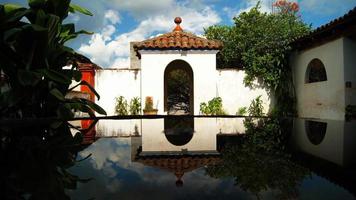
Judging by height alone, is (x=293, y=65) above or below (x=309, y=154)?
above

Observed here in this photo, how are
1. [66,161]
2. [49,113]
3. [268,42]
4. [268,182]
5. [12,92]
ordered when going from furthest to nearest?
[268,42]
[49,113]
[12,92]
[66,161]
[268,182]

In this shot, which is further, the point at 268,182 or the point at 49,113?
the point at 49,113

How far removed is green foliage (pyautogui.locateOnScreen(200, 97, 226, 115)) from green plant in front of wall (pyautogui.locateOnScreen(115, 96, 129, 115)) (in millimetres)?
3113

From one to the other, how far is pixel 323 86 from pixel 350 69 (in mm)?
1287

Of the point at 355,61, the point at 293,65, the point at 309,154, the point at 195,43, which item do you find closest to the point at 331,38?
the point at 355,61

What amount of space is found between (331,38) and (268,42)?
3305 mm

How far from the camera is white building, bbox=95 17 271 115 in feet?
38.9

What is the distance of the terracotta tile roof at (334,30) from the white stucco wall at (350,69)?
0.36 metres

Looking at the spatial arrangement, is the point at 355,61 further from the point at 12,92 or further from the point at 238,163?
the point at 12,92

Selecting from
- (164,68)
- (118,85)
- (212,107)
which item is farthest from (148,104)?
(212,107)

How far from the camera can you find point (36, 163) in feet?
7.18

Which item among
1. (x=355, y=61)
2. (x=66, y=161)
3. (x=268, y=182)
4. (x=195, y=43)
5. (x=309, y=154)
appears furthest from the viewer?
(x=195, y=43)

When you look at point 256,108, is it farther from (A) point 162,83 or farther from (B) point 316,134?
(B) point 316,134

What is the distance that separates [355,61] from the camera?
9031 mm
